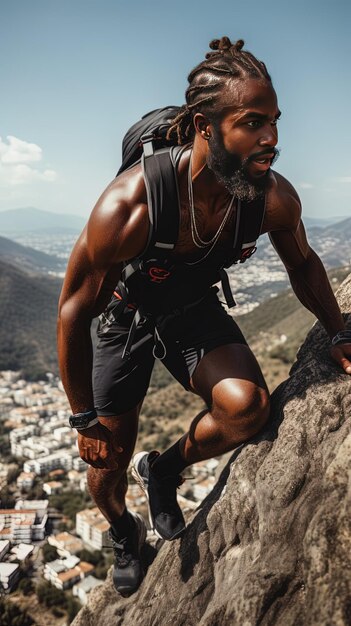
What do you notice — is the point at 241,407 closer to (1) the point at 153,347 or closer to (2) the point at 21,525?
(1) the point at 153,347

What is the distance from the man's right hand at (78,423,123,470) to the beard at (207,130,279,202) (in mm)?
1859

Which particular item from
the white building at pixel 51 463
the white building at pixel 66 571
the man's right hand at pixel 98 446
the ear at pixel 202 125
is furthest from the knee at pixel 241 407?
the white building at pixel 51 463

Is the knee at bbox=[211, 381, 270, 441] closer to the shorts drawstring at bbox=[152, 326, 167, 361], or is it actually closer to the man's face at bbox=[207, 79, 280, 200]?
the shorts drawstring at bbox=[152, 326, 167, 361]

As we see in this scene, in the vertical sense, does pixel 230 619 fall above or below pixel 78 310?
below

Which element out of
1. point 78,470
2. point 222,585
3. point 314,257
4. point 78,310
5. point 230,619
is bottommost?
point 78,470

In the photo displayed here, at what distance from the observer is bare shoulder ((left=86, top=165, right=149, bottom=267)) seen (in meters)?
3.03

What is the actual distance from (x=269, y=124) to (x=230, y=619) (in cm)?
271

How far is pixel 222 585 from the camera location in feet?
10.8

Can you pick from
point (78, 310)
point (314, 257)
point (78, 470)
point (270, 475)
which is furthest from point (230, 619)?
point (78, 470)

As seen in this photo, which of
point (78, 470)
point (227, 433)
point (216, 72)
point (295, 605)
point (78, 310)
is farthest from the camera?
point (78, 470)

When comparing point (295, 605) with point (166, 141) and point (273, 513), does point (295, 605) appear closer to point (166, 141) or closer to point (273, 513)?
point (273, 513)

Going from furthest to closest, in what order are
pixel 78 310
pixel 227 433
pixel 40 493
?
pixel 40 493, pixel 227 433, pixel 78 310

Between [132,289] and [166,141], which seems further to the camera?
[132,289]

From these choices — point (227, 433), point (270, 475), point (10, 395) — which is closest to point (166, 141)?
point (227, 433)
